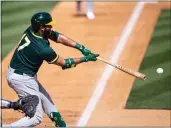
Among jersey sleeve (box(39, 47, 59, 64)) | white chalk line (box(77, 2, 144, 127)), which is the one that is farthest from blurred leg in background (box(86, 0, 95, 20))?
jersey sleeve (box(39, 47, 59, 64))

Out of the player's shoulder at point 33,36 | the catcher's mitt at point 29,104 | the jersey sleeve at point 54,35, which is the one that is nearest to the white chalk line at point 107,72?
the catcher's mitt at point 29,104

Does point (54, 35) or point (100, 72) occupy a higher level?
point (100, 72)

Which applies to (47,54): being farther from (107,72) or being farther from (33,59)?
(107,72)

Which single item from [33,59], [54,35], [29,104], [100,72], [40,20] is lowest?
[29,104]

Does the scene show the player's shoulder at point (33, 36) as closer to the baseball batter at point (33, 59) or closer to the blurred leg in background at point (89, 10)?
the baseball batter at point (33, 59)

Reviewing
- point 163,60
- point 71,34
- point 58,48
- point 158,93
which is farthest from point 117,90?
point 71,34

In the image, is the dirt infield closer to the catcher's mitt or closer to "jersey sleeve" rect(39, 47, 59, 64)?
the catcher's mitt

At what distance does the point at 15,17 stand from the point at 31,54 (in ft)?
33.4

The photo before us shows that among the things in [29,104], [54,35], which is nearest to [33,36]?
[54,35]

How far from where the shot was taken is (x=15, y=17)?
19.6 meters

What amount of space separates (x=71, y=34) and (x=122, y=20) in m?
2.50

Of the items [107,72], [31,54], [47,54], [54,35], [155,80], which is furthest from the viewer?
[107,72]

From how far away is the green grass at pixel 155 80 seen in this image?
40.0 feet

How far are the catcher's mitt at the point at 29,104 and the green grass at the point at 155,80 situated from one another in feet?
9.67
